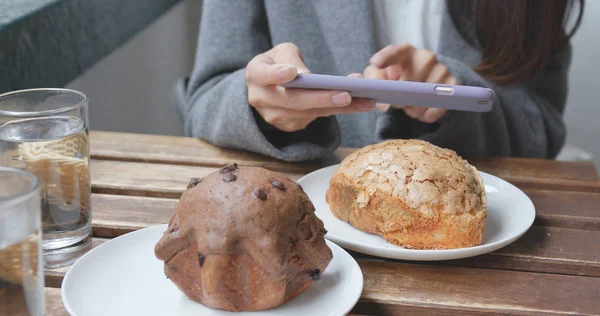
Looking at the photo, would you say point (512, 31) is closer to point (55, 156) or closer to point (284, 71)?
point (284, 71)

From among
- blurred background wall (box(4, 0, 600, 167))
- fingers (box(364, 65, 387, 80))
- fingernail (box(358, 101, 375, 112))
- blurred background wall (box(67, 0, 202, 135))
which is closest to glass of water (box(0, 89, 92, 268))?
fingernail (box(358, 101, 375, 112))

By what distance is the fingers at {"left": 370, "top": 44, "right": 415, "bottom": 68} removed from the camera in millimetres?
1147

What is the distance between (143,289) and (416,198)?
333 mm

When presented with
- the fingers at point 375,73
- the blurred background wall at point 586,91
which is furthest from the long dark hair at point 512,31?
the blurred background wall at point 586,91

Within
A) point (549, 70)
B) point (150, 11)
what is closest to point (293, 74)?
point (549, 70)

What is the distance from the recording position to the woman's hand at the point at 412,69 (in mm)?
1154

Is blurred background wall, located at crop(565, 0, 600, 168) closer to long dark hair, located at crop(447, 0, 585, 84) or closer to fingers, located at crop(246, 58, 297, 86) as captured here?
long dark hair, located at crop(447, 0, 585, 84)

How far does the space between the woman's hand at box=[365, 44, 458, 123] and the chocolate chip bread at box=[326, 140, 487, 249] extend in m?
0.32

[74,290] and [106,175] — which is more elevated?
[74,290]

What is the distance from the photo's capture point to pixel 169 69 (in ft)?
8.68

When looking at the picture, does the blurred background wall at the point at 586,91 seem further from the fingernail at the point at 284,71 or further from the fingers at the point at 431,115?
the fingernail at the point at 284,71

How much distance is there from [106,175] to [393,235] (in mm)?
486

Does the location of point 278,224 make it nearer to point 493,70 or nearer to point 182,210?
point 182,210

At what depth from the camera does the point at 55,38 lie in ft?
4.35
